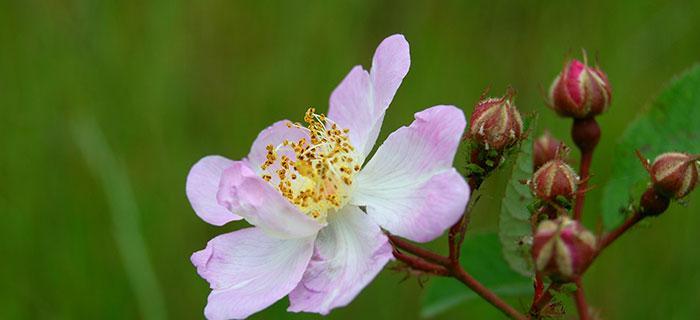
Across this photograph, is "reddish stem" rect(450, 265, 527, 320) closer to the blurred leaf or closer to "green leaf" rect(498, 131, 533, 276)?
"green leaf" rect(498, 131, 533, 276)

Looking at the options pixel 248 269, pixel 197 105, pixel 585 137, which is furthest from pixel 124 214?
pixel 585 137

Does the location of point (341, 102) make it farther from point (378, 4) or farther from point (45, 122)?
point (45, 122)

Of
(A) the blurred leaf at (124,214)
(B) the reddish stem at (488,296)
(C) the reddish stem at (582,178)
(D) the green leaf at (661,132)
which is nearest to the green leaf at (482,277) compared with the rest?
(D) the green leaf at (661,132)

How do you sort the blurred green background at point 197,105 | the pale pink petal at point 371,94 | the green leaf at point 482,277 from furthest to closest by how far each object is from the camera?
the blurred green background at point 197,105 → the green leaf at point 482,277 → the pale pink petal at point 371,94

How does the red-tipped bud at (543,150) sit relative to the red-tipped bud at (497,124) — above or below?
below

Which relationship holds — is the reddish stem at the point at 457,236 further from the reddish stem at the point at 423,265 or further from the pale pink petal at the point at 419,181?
the pale pink petal at the point at 419,181

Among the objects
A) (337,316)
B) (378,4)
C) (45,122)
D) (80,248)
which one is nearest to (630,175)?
(337,316)

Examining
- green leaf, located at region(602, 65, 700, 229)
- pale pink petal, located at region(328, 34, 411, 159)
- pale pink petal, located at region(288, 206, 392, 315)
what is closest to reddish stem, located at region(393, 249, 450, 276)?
pale pink petal, located at region(288, 206, 392, 315)
